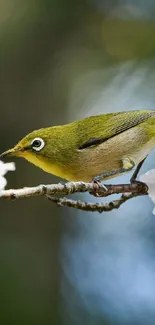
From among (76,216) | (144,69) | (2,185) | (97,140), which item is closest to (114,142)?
(97,140)

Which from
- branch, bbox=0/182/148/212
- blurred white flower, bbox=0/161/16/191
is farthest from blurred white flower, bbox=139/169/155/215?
blurred white flower, bbox=0/161/16/191

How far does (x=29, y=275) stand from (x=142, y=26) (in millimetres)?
500

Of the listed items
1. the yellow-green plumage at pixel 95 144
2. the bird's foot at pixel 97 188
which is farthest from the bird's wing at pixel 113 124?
the bird's foot at pixel 97 188

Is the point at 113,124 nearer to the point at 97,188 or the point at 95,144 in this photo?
the point at 95,144

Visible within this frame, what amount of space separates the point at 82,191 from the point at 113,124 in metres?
0.14

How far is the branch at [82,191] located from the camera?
15.4 inches

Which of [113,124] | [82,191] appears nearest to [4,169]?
[82,191]

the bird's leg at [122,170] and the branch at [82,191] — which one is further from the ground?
the bird's leg at [122,170]

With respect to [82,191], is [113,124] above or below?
above

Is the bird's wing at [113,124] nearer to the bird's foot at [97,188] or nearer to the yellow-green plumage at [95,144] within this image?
the yellow-green plumage at [95,144]

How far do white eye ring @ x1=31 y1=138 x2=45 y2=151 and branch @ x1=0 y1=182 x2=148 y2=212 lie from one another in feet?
0.12

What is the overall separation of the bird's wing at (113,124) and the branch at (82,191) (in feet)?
0.18

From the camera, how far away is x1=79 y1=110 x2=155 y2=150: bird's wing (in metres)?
0.56

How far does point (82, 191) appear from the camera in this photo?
429mm
